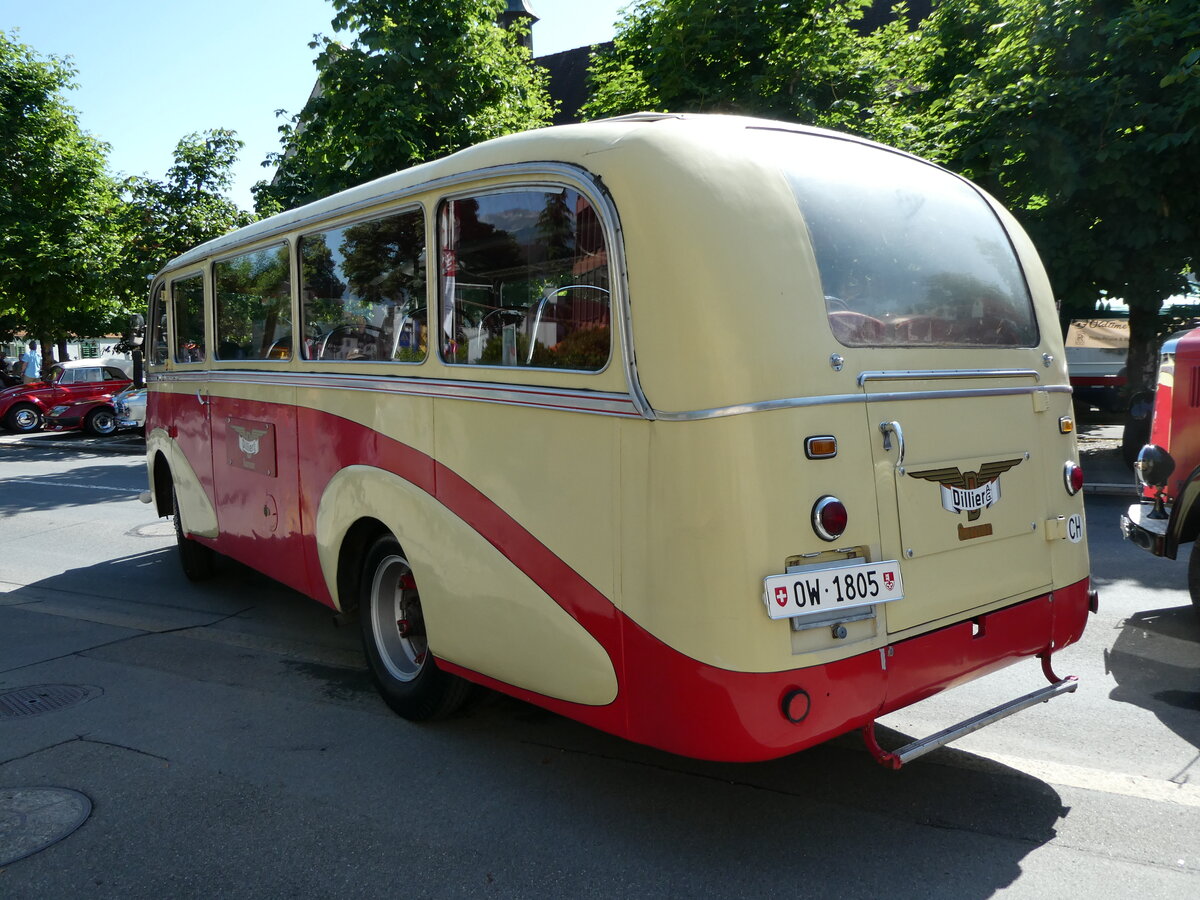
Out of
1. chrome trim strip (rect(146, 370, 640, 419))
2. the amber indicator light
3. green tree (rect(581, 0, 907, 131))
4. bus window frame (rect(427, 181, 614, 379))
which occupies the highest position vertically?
green tree (rect(581, 0, 907, 131))

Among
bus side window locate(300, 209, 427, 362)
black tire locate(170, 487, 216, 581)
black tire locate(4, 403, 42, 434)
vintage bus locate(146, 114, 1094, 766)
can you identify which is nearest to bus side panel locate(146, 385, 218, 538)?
black tire locate(170, 487, 216, 581)

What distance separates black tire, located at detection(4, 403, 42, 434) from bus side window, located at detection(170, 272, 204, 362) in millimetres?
21489

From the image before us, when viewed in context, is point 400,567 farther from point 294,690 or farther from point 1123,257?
point 1123,257

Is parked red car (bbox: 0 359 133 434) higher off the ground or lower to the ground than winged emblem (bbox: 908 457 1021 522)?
higher

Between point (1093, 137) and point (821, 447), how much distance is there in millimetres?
10317

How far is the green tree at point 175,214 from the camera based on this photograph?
20891 millimetres

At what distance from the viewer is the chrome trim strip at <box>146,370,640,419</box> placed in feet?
11.0

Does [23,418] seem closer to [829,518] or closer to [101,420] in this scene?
[101,420]

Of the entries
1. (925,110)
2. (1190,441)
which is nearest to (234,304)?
(1190,441)

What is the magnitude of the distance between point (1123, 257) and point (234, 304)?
10219 mm

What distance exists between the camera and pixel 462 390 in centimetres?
404

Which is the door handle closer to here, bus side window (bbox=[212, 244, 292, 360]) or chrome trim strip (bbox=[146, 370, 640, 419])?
chrome trim strip (bbox=[146, 370, 640, 419])

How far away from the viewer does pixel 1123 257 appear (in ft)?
39.4

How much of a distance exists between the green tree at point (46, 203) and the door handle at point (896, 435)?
26.1m
